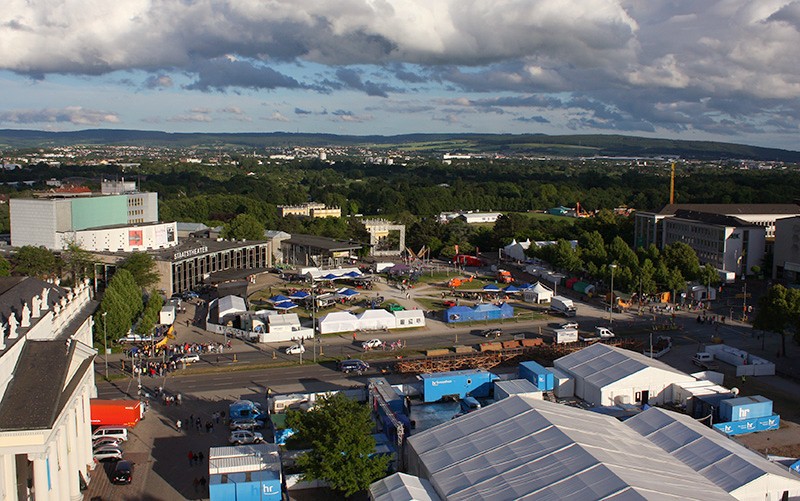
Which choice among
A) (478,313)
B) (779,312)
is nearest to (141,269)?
(478,313)

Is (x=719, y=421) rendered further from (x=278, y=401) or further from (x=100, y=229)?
(x=100, y=229)

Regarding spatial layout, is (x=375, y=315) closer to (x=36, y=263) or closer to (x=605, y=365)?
(x=605, y=365)

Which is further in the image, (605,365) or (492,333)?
(492,333)

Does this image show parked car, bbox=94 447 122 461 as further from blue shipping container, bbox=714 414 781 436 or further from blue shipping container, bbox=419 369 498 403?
blue shipping container, bbox=714 414 781 436

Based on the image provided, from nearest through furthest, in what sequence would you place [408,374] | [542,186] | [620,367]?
[620,367] → [408,374] → [542,186]

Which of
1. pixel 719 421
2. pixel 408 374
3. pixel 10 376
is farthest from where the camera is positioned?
pixel 408 374

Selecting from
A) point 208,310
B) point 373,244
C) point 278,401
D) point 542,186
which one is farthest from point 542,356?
point 542,186

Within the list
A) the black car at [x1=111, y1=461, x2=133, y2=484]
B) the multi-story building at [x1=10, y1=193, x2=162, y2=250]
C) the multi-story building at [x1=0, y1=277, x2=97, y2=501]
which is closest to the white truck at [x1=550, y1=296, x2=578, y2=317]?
the multi-story building at [x1=0, y1=277, x2=97, y2=501]
